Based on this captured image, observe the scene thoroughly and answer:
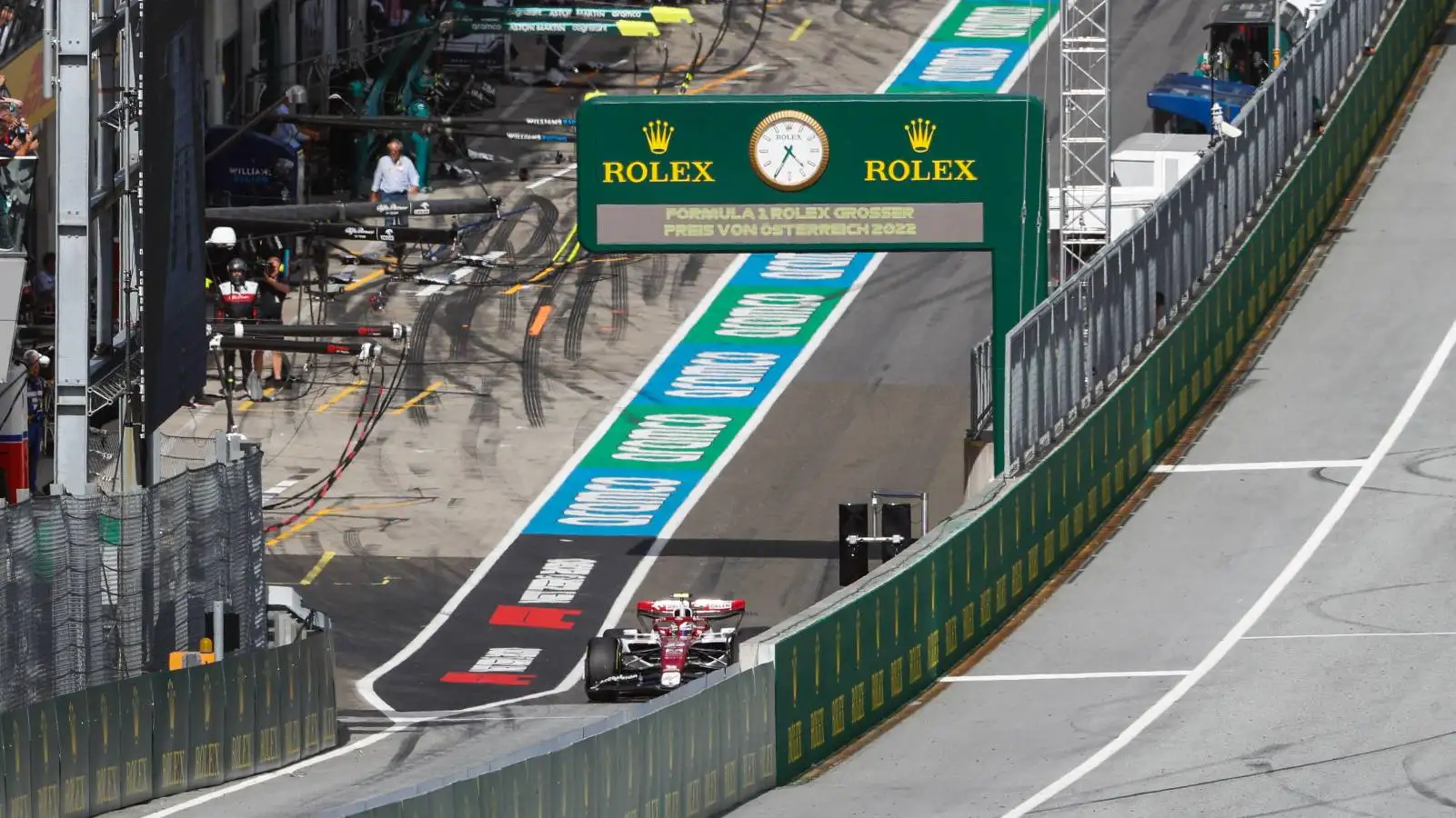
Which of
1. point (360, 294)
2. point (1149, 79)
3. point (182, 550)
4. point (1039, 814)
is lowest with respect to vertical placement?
point (1039, 814)

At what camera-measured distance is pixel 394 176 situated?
156ft

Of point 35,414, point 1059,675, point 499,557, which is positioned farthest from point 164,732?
point 499,557

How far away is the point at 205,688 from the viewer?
26797 millimetres

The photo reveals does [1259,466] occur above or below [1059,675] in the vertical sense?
above

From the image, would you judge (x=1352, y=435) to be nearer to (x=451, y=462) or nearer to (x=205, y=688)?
(x=451, y=462)

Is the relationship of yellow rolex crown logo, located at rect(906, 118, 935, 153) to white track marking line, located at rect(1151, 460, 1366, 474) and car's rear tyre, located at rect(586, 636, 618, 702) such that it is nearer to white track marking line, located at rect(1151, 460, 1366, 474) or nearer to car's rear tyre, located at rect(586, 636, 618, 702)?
white track marking line, located at rect(1151, 460, 1366, 474)

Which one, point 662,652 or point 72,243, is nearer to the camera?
point 72,243

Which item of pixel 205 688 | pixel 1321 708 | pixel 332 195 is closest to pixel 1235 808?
pixel 1321 708

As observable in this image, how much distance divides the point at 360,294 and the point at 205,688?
21330 mm

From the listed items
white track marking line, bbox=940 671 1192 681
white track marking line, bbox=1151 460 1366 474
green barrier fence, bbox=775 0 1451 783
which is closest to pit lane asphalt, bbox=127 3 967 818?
green barrier fence, bbox=775 0 1451 783

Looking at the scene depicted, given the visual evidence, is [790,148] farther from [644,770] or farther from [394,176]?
[644,770]

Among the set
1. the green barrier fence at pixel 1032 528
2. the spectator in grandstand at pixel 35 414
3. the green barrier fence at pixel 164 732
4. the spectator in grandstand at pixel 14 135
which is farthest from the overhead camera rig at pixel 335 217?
the green barrier fence at pixel 164 732

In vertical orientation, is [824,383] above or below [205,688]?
above

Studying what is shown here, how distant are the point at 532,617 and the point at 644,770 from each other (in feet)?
47.6
